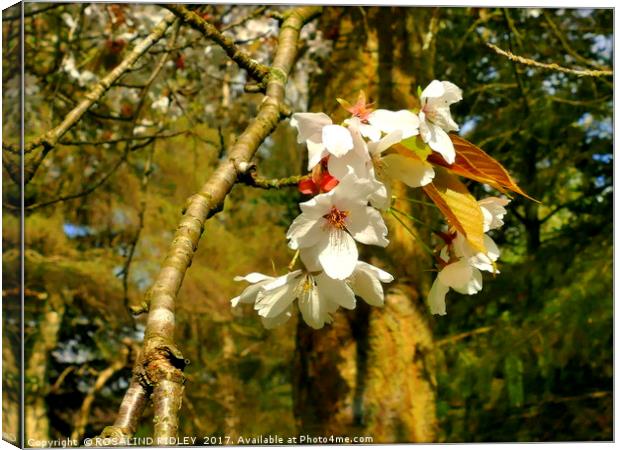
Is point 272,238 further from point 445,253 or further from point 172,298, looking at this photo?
point 172,298

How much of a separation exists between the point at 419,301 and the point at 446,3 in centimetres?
63

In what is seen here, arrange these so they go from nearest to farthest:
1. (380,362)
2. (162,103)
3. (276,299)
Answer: (276,299) → (380,362) → (162,103)

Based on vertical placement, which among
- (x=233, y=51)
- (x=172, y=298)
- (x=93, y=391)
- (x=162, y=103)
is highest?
(x=162, y=103)

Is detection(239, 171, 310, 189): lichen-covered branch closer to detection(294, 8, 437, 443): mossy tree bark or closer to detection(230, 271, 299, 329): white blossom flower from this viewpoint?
detection(230, 271, 299, 329): white blossom flower

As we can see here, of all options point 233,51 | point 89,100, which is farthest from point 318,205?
point 89,100

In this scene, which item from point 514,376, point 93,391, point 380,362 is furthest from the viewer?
point 93,391

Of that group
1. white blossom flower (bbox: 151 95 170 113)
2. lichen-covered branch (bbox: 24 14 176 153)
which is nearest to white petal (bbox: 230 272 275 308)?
lichen-covered branch (bbox: 24 14 176 153)

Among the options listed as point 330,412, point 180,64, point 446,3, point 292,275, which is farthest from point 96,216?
point 292,275

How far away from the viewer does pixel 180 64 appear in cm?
249

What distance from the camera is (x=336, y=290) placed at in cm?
60

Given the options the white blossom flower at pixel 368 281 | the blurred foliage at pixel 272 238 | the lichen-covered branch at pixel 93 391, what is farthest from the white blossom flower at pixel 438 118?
the lichen-covered branch at pixel 93 391

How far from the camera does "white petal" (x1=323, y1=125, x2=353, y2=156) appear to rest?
55 centimetres

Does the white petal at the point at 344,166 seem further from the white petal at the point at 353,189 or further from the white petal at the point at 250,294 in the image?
the white petal at the point at 250,294

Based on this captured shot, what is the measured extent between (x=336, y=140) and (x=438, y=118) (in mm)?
92
